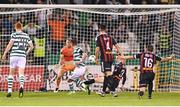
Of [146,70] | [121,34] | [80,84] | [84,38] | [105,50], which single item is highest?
[121,34]

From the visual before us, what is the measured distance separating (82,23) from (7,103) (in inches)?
296

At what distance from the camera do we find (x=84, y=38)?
24125 mm

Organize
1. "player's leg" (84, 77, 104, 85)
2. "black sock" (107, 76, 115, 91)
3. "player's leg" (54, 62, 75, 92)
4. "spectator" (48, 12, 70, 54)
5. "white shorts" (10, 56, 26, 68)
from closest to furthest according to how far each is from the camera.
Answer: "white shorts" (10, 56, 26, 68), "black sock" (107, 76, 115, 91), "player's leg" (84, 77, 104, 85), "player's leg" (54, 62, 75, 92), "spectator" (48, 12, 70, 54)

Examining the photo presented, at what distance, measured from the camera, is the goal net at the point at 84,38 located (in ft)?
77.6

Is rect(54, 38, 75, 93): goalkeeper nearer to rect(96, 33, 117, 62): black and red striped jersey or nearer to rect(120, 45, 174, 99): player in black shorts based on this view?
rect(96, 33, 117, 62): black and red striped jersey

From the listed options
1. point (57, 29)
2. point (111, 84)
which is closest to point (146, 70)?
point (111, 84)

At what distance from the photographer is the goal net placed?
23641mm

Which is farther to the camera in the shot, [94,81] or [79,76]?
[79,76]

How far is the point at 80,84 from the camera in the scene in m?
22.7

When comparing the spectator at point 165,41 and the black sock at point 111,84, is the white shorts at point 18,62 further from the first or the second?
the spectator at point 165,41

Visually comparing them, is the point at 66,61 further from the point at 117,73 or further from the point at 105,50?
the point at 105,50

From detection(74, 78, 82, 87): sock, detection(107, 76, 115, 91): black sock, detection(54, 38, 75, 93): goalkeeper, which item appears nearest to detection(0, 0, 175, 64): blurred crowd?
detection(54, 38, 75, 93): goalkeeper

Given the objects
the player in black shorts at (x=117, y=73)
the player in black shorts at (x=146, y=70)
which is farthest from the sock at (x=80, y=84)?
the player in black shorts at (x=146, y=70)

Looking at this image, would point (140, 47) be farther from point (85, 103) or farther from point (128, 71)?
point (85, 103)
